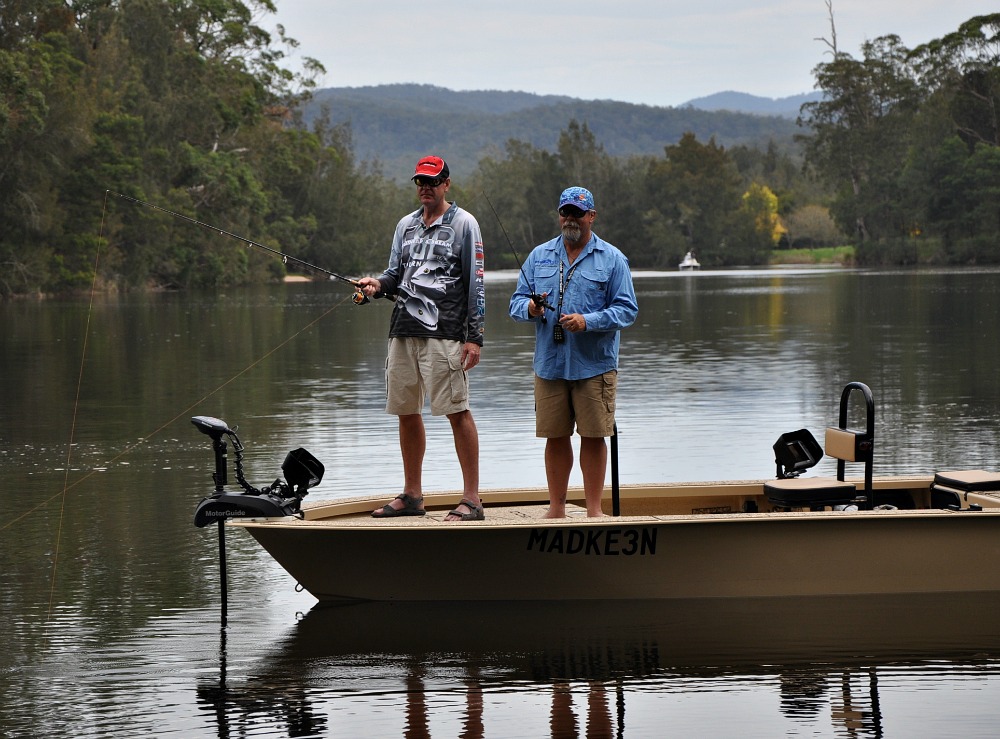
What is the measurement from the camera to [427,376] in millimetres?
8234

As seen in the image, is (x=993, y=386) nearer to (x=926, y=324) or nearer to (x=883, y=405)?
(x=883, y=405)

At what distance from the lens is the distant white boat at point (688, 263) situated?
135875mm

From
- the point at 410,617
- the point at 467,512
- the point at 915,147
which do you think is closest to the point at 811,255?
the point at 915,147

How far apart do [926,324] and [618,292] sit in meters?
25.5

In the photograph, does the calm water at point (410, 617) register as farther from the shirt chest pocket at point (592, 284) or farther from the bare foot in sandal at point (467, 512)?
the shirt chest pocket at point (592, 284)

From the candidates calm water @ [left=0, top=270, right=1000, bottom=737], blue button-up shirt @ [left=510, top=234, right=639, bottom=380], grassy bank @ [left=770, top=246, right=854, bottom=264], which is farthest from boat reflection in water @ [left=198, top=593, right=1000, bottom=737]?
grassy bank @ [left=770, top=246, right=854, bottom=264]

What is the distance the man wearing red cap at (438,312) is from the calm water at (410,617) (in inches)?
34.2

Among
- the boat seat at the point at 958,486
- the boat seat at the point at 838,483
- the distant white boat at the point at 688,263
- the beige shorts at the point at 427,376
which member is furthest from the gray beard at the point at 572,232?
the distant white boat at the point at 688,263

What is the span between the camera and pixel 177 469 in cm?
1295

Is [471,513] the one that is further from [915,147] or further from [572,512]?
[915,147]

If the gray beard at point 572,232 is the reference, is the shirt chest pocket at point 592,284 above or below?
below

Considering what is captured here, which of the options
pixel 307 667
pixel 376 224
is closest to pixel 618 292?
pixel 307 667

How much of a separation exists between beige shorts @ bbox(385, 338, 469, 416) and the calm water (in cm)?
91

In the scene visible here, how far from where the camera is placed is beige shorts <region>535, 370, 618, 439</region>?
816 cm
